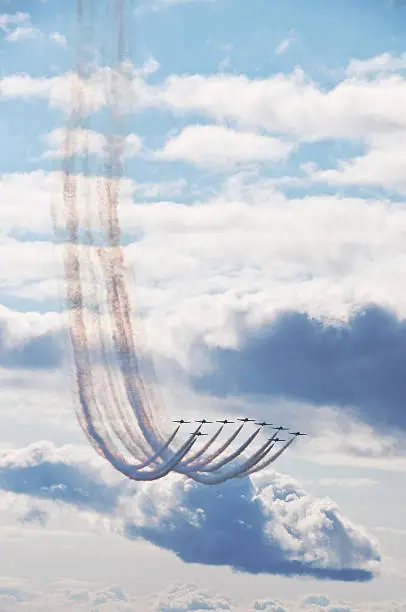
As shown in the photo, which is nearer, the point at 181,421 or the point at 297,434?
the point at 181,421

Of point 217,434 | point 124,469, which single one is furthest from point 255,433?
point 124,469

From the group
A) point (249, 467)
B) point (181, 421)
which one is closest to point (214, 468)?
point (249, 467)

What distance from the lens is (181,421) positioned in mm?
141625

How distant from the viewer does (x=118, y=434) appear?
145875mm

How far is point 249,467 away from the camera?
154 m

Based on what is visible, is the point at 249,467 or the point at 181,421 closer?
the point at 181,421

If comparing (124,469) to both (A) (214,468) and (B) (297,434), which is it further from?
(B) (297,434)

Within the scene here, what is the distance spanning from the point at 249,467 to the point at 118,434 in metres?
18.0

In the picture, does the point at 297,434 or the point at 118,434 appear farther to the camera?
the point at 297,434

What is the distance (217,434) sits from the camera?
150375 millimetres

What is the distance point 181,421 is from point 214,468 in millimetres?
13955

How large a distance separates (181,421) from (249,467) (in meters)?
16.1

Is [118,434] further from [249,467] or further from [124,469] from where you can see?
[249,467]

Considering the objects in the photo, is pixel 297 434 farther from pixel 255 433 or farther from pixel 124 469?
pixel 124 469
